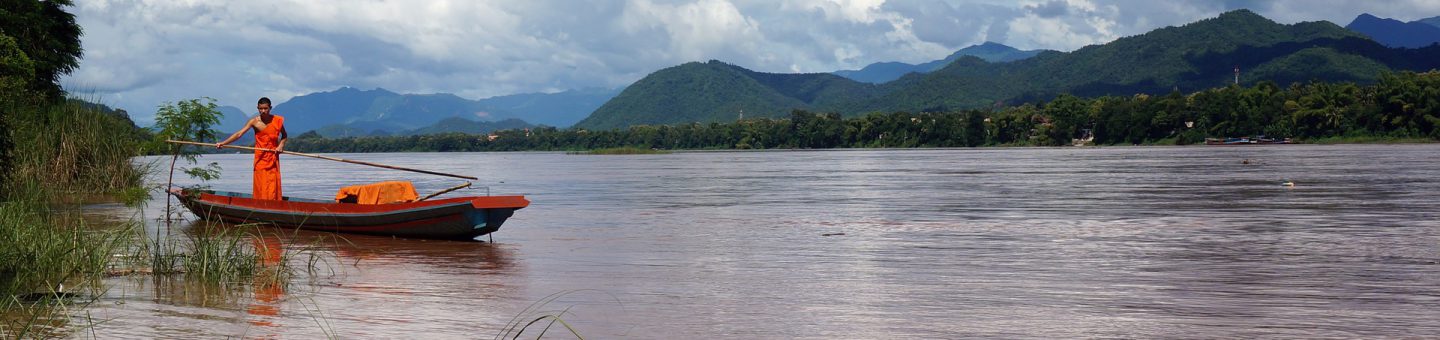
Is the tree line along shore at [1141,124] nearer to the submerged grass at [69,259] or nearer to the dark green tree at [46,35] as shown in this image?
the dark green tree at [46,35]

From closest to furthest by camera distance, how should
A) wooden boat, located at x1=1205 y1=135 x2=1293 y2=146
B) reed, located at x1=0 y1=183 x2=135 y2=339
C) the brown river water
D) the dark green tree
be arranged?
the brown river water < reed, located at x1=0 y1=183 x2=135 y2=339 < the dark green tree < wooden boat, located at x1=1205 y1=135 x2=1293 y2=146

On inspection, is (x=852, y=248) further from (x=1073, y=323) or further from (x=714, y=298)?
(x=1073, y=323)

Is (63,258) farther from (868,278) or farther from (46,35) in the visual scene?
(46,35)

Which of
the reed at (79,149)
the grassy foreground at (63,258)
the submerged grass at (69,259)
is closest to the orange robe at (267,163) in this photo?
the submerged grass at (69,259)

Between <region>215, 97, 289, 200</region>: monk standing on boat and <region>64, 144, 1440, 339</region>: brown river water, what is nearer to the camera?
<region>64, 144, 1440, 339</region>: brown river water

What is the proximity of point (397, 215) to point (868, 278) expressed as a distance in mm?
8341

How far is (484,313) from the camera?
465 inches

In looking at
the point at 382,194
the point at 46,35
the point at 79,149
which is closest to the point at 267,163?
the point at 382,194

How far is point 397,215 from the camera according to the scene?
19.4 metres

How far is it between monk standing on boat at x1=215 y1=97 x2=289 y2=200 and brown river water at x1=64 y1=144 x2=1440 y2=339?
33.1 inches

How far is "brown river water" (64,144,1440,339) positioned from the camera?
10.8 metres

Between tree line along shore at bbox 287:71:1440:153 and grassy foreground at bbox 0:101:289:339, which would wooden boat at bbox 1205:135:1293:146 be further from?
grassy foreground at bbox 0:101:289:339

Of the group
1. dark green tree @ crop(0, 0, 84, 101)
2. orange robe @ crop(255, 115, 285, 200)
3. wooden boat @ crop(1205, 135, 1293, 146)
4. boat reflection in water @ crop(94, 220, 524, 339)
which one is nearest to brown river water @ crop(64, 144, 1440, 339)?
boat reflection in water @ crop(94, 220, 524, 339)

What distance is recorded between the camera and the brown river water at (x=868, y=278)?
10812mm
